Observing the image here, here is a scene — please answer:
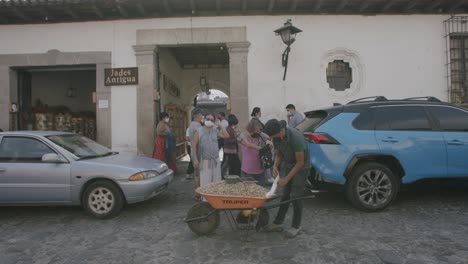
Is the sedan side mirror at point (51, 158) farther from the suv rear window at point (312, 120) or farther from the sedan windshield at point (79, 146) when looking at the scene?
the suv rear window at point (312, 120)

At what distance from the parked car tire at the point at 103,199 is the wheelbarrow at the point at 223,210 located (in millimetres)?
1528

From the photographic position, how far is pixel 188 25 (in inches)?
342

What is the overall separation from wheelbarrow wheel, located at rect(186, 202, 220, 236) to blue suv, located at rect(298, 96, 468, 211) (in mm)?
1860

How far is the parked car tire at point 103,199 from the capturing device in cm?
482

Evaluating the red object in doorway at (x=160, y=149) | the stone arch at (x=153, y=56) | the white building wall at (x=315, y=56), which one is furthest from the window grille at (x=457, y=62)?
the red object in doorway at (x=160, y=149)

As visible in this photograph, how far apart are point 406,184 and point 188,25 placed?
6.87 meters

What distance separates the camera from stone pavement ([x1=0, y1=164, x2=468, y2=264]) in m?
3.39

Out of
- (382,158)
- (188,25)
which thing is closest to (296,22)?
(188,25)

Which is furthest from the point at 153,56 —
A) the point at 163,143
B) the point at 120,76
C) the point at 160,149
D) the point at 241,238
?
the point at 241,238

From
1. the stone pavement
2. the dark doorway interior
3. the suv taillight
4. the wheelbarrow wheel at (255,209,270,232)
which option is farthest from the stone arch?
the wheelbarrow wheel at (255,209,270,232)

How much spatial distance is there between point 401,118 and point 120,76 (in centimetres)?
721

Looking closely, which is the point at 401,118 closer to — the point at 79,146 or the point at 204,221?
the point at 204,221

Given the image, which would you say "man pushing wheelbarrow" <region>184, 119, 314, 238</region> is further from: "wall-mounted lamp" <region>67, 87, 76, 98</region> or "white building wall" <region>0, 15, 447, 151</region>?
"wall-mounted lamp" <region>67, 87, 76, 98</region>

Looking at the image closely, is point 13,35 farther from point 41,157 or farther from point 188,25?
point 41,157
